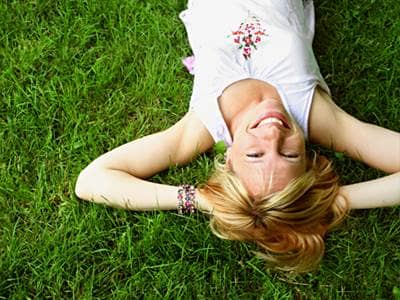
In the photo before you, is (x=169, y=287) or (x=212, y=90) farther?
(x=212, y=90)

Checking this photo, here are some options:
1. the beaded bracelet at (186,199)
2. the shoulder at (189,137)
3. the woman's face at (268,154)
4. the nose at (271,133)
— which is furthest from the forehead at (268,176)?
the shoulder at (189,137)

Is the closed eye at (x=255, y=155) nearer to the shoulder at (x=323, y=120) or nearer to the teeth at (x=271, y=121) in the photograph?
the teeth at (x=271, y=121)

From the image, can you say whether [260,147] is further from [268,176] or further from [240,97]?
[240,97]

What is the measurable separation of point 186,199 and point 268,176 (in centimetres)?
55

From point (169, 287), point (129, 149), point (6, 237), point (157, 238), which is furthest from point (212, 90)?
A: point (6, 237)

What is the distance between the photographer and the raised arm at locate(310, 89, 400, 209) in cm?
311

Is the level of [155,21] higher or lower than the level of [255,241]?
higher

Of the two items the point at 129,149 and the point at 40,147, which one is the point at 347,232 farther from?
the point at 40,147

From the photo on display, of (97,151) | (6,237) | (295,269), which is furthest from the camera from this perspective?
(97,151)

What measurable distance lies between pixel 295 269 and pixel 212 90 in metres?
0.99

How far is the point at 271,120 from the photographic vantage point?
9.56ft

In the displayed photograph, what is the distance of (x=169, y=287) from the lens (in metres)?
3.07

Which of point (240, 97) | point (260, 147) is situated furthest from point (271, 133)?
point (240, 97)

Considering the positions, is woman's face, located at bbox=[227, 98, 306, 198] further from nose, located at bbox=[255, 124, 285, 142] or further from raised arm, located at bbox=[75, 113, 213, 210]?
raised arm, located at bbox=[75, 113, 213, 210]
